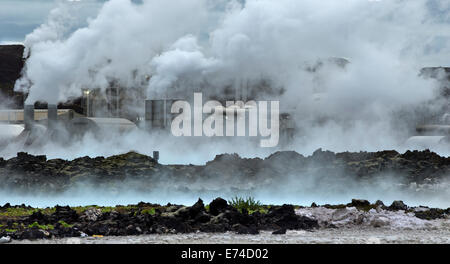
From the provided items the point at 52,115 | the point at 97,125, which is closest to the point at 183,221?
the point at 97,125

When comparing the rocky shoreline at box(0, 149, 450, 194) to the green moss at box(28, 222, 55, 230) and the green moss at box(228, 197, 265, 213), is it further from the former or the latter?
the green moss at box(28, 222, 55, 230)

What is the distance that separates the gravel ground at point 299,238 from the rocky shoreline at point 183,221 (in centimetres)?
53

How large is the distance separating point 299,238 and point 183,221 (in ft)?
13.5

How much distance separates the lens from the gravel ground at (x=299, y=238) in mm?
17609

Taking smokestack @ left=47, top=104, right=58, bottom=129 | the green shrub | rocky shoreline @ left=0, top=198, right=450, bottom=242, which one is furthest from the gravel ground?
smokestack @ left=47, top=104, right=58, bottom=129

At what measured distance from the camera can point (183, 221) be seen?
66.8 feet

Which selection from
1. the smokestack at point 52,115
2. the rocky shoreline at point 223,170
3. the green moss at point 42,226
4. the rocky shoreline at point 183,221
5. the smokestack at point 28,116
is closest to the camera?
the rocky shoreline at point 183,221

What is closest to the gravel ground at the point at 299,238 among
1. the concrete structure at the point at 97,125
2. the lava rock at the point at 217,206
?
the lava rock at the point at 217,206

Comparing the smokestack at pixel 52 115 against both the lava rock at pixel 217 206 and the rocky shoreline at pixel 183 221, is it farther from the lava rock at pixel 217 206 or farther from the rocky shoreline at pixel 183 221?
the lava rock at pixel 217 206

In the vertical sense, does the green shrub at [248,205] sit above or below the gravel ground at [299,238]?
above

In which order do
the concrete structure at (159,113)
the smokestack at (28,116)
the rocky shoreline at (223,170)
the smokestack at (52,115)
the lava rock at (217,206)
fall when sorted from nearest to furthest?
the lava rock at (217,206)
the rocky shoreline at (223,170)
the concrete structure at (159,113)
the smokestack at (52,115)
the smokestack at (28,116)

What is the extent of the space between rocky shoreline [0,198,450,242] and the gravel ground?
0.53 metres

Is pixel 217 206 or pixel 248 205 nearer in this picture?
pixel 217 206

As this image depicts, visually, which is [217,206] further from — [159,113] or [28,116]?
[28,116]
